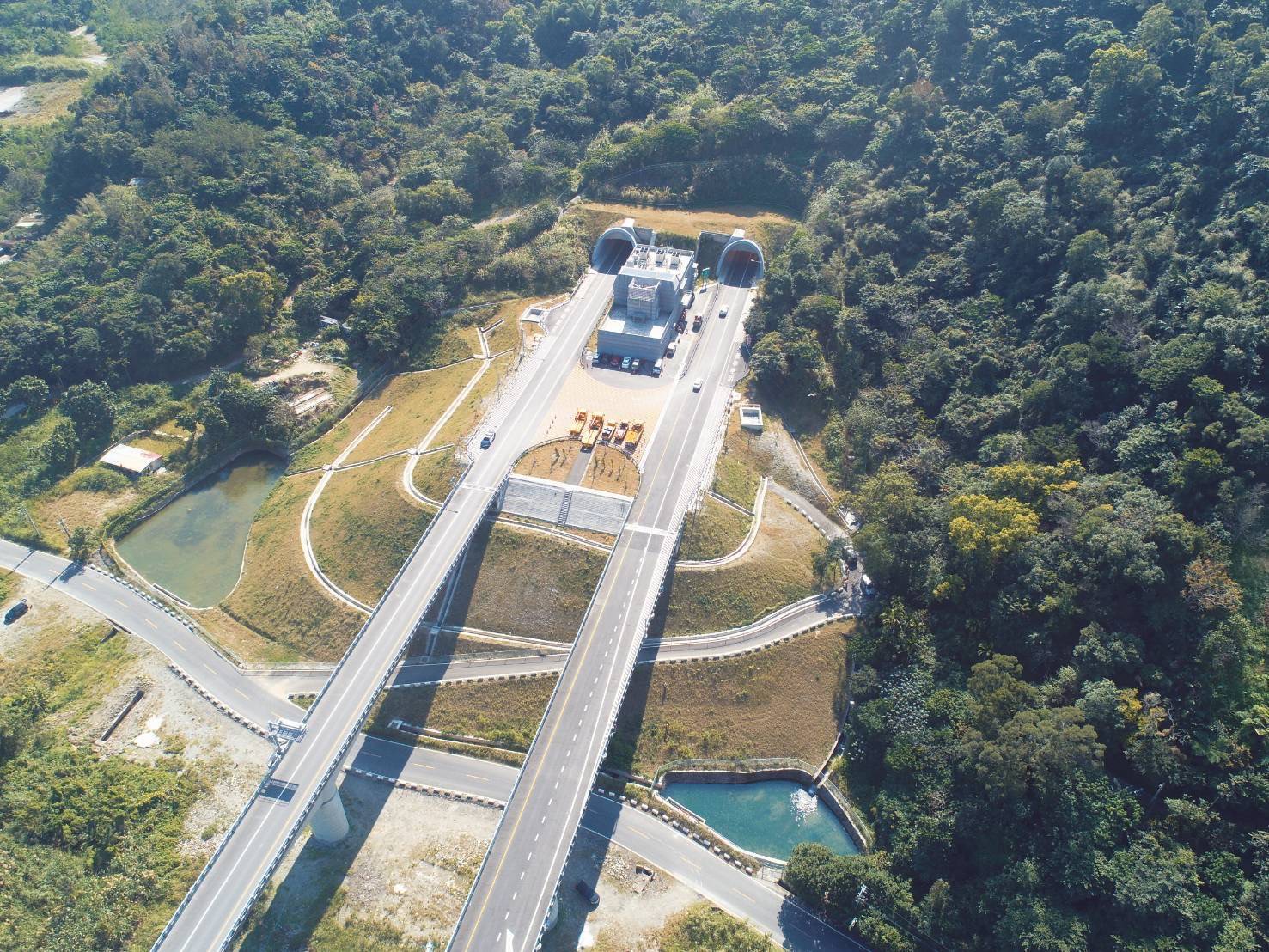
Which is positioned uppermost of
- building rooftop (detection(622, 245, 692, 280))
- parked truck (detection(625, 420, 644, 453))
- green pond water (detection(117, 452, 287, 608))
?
building rooftop (detection(622, 245, 692, 280))

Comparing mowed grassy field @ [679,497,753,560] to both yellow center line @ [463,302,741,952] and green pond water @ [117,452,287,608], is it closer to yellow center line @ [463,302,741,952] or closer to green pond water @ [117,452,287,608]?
yellow center line @ [463,302,741,952]

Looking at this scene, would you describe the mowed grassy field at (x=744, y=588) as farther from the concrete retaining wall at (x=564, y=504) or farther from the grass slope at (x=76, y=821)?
the grass slope at (x=76, y=821)

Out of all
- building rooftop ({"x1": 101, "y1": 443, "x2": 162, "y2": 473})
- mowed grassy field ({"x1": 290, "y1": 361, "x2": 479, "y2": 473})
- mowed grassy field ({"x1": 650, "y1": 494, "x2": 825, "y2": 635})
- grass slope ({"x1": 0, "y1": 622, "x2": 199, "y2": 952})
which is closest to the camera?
grass slope ({"x1": 0, "y1": 622, "x2": 199, "y2": 952})

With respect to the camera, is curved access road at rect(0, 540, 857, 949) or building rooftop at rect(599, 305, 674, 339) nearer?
curved access road at rect(0, 540, 857, 949)

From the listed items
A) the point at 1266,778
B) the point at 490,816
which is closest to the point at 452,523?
the point at 490,816

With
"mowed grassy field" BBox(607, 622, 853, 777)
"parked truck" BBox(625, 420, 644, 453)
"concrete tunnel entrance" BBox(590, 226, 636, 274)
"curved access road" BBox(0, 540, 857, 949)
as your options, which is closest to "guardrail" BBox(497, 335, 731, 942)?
"mowed grassy field" BBox(607, 622, 853, 777)

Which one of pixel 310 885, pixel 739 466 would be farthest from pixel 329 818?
pixel 739 466
